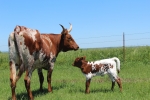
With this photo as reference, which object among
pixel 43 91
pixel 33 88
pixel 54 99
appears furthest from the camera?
pixel 33 88

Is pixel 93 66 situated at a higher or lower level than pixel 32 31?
lower

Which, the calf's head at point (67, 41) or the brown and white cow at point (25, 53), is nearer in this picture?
the brown and white cow at point (25, 53)

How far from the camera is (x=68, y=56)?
71.3 feet

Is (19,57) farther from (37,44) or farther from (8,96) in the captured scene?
(8,96)

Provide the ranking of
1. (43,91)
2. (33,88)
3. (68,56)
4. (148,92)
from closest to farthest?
(148,92)
(43,91)
(33,88)
(68,56)

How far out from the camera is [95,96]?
7.64 m

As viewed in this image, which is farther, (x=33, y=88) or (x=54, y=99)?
(x=33, y=88)

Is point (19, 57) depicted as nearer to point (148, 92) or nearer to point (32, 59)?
point (32, 59)

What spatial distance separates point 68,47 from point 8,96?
3018 mm

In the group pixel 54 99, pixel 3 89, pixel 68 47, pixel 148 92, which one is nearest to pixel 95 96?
pixel 54 99

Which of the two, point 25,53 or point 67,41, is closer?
point 25,53

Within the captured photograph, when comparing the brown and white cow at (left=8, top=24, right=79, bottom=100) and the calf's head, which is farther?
the calf's head

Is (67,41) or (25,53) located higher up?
(67,41)

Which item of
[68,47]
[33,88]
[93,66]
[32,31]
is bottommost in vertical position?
[33,88]
